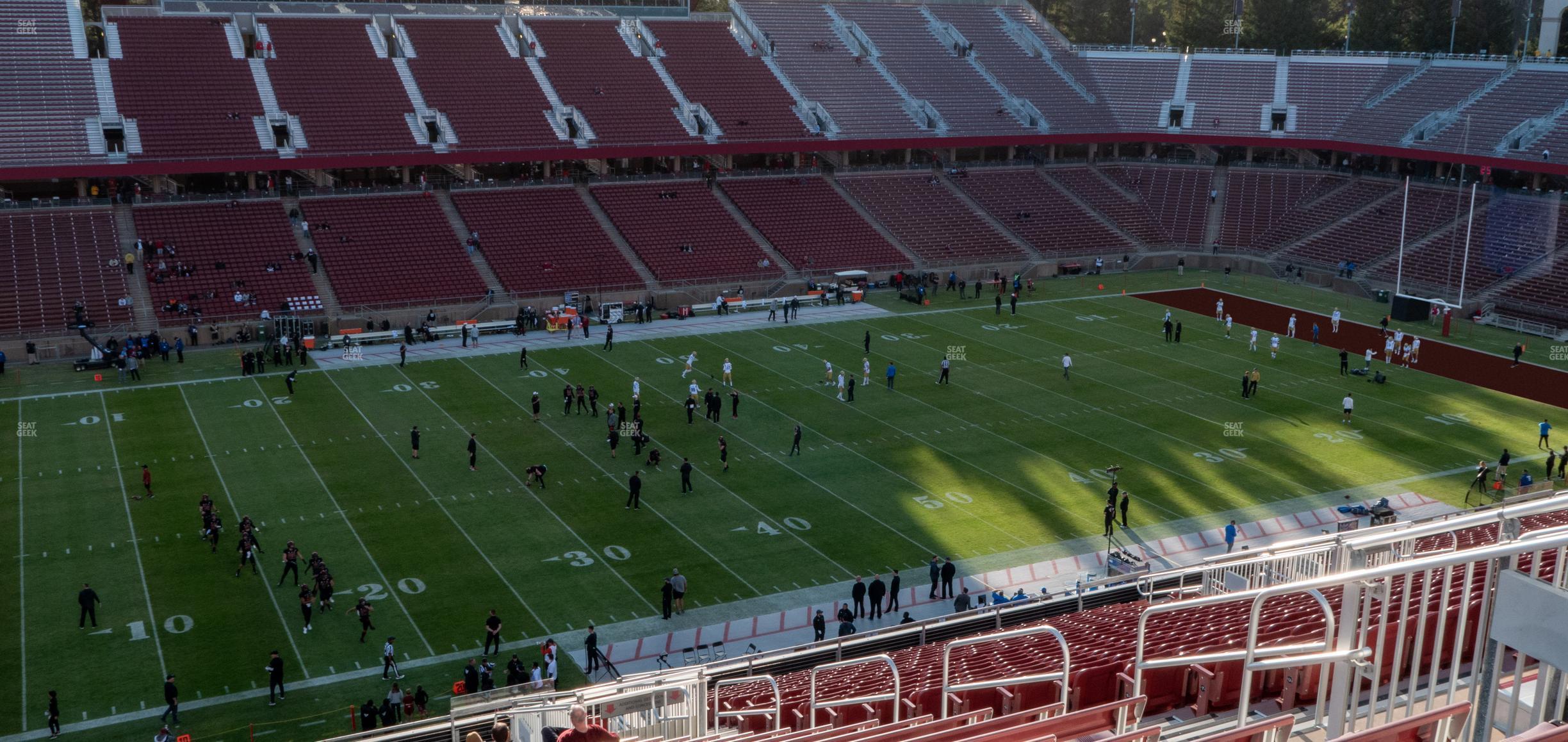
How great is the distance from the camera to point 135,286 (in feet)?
153

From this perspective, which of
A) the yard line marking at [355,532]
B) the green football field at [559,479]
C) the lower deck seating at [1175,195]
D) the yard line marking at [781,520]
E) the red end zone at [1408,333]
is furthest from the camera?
the lower deck seating at [1175,195]

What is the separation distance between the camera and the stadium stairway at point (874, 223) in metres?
59.5

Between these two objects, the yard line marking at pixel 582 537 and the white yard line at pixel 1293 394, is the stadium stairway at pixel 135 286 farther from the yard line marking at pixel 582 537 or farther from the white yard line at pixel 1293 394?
the white yard line at pixel 1293 394

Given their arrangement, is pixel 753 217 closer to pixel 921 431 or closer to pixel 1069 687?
Answer: pixel 921 431

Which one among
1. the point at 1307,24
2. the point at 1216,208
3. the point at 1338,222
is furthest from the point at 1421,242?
the point at 1307,24

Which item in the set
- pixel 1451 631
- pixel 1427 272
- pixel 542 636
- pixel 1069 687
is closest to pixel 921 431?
pixel 542 636

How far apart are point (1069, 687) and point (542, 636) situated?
13.7m

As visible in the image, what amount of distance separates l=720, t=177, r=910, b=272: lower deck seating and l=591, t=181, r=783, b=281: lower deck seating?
1.38 metres

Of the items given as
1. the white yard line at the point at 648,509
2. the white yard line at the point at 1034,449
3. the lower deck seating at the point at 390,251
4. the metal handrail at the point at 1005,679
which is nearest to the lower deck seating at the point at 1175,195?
the white yard line at the point at 1034,449

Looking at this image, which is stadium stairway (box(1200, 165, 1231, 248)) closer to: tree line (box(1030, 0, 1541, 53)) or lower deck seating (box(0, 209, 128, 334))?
tree line (box(1030, 0, 1541, 53))

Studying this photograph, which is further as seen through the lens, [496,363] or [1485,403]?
[496,363]

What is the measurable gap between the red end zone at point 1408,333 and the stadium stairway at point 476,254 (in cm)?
2759

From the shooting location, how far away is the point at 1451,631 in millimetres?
9383

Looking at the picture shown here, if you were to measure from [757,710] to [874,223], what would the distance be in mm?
51157
